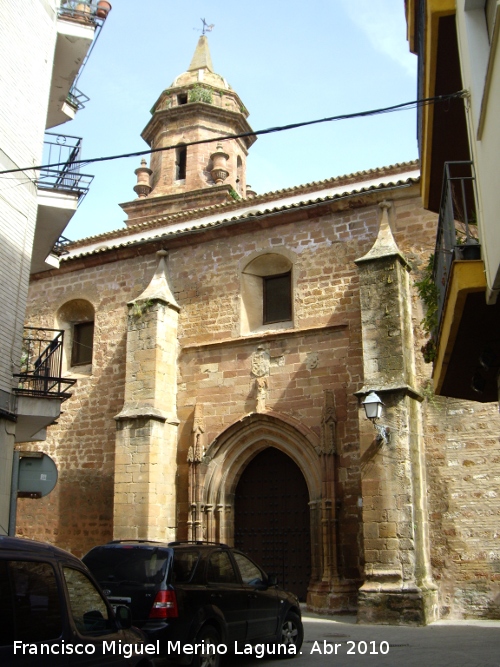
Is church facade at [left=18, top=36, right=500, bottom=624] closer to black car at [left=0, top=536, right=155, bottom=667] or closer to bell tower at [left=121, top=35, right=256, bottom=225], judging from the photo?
black car at [left=0, top=536, right=155, bottom=667]

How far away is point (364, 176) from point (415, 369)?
25.4ft

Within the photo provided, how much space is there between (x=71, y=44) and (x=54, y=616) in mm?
11218

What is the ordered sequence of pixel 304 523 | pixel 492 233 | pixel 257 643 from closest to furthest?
1. pixel 492 233
2. pixel 257 643
3. pixel 304 523

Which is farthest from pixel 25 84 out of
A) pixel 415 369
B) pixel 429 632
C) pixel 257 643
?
pixel 429 632

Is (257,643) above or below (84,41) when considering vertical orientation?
below

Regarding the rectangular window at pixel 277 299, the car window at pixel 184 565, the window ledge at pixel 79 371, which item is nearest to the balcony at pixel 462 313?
the car window at pixel 184 565

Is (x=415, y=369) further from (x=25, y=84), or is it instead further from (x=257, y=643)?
(x=25, y=84)

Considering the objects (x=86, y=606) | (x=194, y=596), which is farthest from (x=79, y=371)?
(x=86, y=606)

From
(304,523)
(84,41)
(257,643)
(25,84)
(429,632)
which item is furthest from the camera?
(304,523)

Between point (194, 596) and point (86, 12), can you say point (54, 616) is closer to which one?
point (194, 596)

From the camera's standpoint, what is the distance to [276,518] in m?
14.2

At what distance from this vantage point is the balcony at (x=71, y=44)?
504 inches

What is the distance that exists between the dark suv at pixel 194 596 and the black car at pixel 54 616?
164cm

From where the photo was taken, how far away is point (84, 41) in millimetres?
12938
